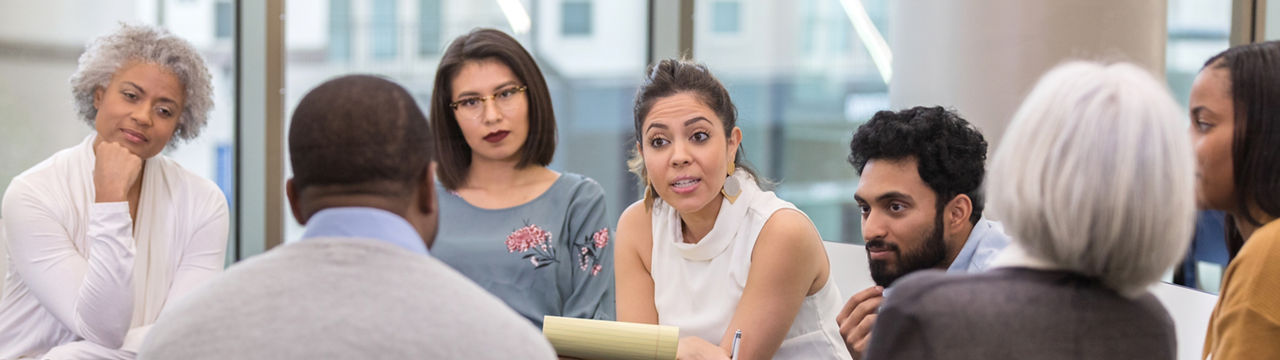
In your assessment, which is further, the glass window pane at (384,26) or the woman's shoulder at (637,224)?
the glass window pane at (384,26)

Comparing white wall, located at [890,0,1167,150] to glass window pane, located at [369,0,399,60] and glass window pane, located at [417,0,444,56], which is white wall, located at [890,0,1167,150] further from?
glass window pane, located at [369,0,399,60]

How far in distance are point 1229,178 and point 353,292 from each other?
1448 mm

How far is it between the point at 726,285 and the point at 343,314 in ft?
4.49

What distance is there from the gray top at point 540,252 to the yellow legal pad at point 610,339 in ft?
2.04

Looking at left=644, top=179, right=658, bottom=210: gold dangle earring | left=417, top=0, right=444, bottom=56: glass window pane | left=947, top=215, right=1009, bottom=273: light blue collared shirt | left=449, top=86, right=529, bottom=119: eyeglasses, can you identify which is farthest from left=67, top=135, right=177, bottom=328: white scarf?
left=947, top=215, right=1009, bottom=273: light blue collared shirt

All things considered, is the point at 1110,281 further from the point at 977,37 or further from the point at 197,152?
the point at 197,152

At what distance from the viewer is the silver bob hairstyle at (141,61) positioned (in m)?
2.60

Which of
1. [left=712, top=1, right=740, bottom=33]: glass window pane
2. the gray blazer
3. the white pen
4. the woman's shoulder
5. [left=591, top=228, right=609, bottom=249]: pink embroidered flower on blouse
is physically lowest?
the white pen

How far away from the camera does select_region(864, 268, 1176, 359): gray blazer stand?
1208 millimetres

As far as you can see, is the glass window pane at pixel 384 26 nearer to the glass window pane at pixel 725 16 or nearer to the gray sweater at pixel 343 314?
the glass window pane at pixel 725 16

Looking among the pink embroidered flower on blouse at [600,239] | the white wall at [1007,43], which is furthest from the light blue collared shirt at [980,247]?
the white wall at [1007,43]

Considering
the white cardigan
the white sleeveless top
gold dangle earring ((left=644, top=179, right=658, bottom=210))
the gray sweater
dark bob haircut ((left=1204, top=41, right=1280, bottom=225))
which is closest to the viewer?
the gray sweater

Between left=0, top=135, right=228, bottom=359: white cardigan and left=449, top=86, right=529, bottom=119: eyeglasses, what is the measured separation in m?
0.74

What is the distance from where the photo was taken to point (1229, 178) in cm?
172
